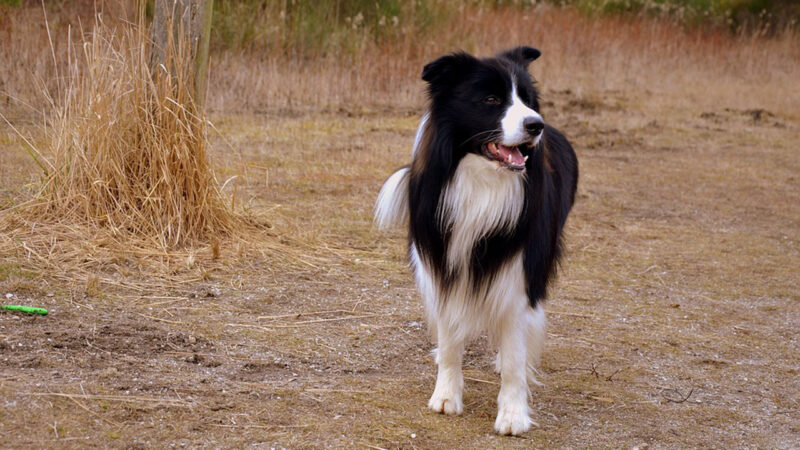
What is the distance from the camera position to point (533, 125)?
10.4ft

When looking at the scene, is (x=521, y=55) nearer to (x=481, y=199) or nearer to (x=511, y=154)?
(x=511, y=154)

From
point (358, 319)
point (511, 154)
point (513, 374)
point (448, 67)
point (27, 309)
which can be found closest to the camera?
point (511, 154)

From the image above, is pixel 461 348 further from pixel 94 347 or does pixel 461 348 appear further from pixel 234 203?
pixel 234 203

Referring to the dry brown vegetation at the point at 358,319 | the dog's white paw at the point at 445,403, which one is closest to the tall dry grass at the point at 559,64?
the dry brown vegetation at the point at 358,319

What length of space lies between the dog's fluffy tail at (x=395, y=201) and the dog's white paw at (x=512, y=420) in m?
0.90

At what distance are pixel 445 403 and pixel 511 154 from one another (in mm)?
1069

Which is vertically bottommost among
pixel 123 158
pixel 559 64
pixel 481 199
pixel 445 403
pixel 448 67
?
pixel 445 403

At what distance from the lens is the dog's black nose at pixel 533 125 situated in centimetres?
318

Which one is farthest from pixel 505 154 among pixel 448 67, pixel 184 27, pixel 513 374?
pixel 184 27

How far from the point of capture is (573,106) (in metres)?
11.8

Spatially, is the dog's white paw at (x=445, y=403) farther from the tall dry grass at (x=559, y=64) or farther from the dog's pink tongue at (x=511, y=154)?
the tall dry grass at (x=559, y=64)

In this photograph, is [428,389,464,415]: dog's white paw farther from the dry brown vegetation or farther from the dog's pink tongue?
the dog's pink tongue

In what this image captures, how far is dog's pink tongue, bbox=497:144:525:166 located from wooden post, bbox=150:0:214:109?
2527mm

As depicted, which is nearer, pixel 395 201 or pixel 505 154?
pixel 505 154
